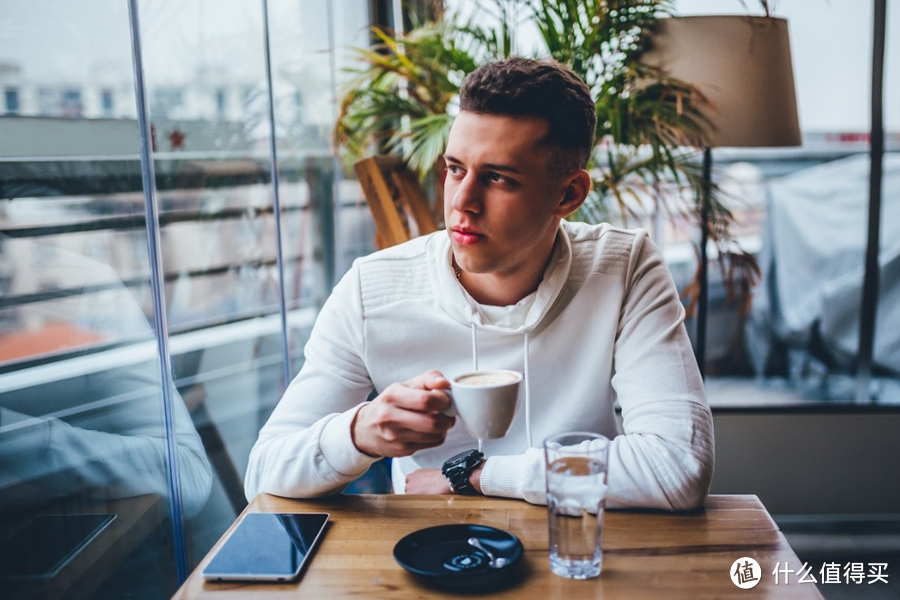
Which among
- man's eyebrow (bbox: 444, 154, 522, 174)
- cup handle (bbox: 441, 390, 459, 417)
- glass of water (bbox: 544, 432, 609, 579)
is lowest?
glass of water (bbox: 544, 432, 609, 579)

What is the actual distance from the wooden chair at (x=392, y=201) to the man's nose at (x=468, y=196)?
3.49ft

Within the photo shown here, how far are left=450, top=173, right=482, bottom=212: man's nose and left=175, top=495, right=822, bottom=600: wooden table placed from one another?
501 mm

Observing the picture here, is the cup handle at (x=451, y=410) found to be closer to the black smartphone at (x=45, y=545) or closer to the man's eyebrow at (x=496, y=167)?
the man's eyebrow at (x=496, y=167)

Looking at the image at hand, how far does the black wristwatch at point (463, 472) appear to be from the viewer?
1.23 m

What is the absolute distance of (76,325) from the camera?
1442mm

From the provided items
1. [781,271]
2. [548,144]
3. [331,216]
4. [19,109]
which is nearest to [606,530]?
[548,144]

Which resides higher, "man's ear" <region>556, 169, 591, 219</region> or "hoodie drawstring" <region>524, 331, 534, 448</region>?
"man's ear" <region>556, 169, 591, 219</region>

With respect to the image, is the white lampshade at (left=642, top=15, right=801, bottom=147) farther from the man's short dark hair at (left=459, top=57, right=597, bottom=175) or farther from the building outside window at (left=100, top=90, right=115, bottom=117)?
the building outside window at (left=100, top=90, right=115, bottom=117)

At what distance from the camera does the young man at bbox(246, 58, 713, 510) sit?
1213mm

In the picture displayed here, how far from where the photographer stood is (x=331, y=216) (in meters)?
2.87

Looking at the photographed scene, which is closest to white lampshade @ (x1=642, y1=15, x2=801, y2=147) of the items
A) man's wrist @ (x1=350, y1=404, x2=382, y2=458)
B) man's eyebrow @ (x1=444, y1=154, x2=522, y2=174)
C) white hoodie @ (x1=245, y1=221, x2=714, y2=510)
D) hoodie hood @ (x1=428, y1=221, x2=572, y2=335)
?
white hoodie @ (x1=245, y1=221, x2=714, y2=510)

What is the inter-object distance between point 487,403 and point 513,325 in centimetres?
51

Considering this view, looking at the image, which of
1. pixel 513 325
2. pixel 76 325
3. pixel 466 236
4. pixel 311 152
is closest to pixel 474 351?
pixel 513 325

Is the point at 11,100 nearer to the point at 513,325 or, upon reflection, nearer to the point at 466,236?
the point at 466,236
